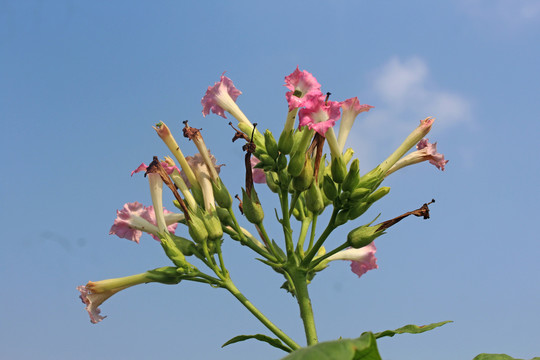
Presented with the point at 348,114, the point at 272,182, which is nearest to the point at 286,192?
the point at 272,182

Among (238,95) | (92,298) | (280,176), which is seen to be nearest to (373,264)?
A: (280,176)

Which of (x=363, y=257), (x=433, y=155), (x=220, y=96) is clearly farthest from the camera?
(x=363, y=257)

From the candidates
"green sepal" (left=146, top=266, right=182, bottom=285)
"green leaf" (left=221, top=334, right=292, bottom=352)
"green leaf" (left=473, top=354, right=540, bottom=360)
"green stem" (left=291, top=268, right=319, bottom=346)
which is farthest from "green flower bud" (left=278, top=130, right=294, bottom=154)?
"green leaf" (left=473, top=354, right=540, bottom=360)

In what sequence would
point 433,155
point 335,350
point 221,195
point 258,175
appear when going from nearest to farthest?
point 335,350 → point 221,195 → point 433,155 → point 258,175

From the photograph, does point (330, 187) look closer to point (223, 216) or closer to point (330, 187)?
point (330, 187)

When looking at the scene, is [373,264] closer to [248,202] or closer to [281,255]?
[281,255]

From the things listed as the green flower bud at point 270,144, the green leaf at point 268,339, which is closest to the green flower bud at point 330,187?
the green flower bud at point 270,144

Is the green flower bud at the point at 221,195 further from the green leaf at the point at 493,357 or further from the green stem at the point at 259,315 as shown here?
the green leaf at the point at 493,357

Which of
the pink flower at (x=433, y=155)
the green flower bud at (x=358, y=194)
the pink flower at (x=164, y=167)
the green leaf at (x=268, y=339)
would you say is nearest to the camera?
the green leaf at (x=268, y=339)
